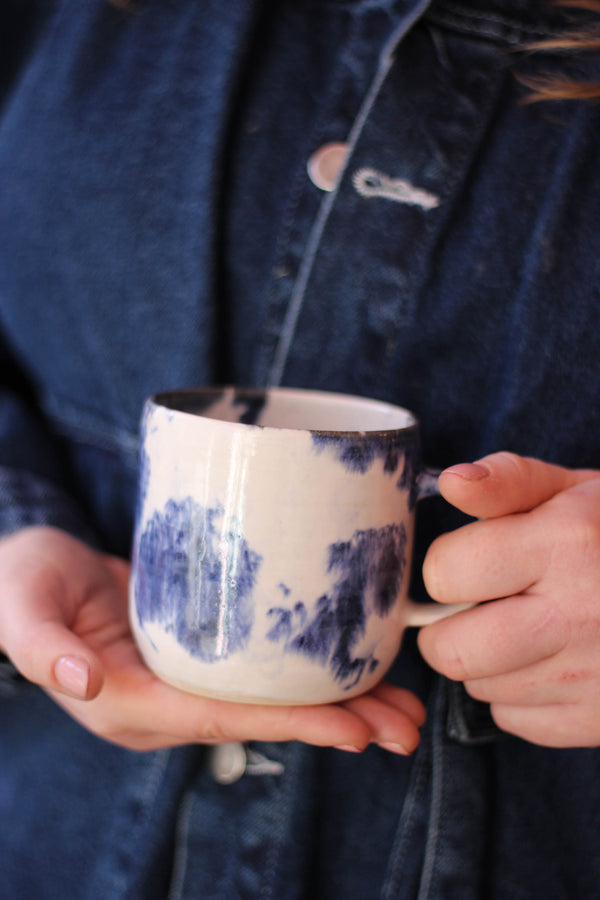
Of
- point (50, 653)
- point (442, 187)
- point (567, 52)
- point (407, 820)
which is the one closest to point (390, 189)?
point (442, 187)

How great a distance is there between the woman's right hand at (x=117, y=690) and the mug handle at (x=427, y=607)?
0.25 feet

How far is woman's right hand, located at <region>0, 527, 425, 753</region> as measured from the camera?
1.51 ft

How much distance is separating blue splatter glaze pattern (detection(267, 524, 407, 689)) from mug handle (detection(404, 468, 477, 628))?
0.03 meters

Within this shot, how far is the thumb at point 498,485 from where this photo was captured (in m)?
0.42

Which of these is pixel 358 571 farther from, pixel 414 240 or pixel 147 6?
pixel 147 6

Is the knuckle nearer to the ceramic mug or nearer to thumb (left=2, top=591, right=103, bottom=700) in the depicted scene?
the ceramic mug

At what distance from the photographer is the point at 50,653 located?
1.49ft

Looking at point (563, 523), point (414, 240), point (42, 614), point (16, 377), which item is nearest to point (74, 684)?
point (42, 614)

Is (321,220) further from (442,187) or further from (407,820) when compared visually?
(407,820)

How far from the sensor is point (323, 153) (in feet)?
1.97

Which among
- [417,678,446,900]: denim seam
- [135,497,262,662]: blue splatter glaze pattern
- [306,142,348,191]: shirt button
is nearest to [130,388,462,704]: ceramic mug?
[135,497,262,662]: blue splatter glaze pattern

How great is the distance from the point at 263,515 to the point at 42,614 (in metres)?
0.19

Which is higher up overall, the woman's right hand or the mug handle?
the mug handle

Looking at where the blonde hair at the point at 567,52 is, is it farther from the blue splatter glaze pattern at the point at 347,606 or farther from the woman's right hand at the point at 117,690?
the woman's right hand at the point at 117,690
